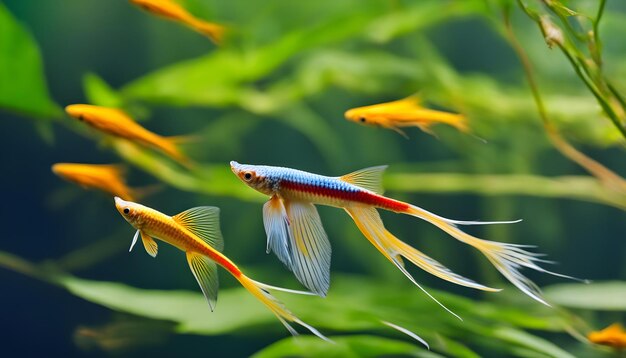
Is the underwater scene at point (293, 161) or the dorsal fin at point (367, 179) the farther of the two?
the underwater scene at point (293, 161)

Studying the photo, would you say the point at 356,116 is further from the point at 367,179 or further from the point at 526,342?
the point at 526,342

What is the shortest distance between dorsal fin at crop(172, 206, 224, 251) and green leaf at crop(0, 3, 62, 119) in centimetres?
105

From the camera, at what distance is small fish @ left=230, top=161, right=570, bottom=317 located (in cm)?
70

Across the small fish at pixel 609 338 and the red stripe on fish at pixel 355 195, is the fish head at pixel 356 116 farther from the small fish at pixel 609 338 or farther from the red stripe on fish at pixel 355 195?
the small fish at pixel 609 338

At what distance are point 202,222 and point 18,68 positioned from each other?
1086 millimetres

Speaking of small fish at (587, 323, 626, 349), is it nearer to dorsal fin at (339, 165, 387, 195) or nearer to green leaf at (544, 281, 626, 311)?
green leaf at (544, 281, 626, 311)

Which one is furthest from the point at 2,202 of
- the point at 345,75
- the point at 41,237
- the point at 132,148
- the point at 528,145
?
the point at 528,145

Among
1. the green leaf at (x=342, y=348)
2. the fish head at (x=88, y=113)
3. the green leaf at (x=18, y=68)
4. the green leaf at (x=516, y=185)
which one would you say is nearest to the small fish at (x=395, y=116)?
the green leaf at (x=342, y=348)

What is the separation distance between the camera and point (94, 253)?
A: 2406 millimetres

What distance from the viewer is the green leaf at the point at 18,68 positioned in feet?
5.13

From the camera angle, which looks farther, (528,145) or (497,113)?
(528,145)

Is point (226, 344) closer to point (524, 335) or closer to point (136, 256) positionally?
point (136, 256)

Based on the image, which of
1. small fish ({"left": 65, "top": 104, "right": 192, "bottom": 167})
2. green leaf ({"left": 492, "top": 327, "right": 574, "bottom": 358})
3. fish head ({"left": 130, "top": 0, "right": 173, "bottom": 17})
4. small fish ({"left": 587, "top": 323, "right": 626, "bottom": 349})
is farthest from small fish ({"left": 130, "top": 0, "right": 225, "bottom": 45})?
small fish ({"left": 587, "top": 323, "right": 626, "bottom": 349})

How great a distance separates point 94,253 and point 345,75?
51.2 inches
